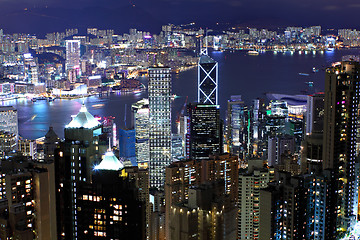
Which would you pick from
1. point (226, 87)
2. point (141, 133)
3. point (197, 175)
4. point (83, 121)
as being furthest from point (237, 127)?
point (83, 121)

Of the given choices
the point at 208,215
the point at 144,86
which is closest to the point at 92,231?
the point at 208,215

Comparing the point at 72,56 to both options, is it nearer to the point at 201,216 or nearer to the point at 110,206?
the point at 201,216

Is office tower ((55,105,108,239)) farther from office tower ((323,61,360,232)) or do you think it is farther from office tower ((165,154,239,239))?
office tower ((323,61,360,232))

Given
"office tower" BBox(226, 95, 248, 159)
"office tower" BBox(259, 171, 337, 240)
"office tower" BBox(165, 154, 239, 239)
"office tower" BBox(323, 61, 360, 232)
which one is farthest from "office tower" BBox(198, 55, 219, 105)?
"office tower" BBox(259, 171, 337, 240)

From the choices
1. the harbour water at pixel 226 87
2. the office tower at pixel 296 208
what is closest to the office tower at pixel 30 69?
the harbour water at pixel 226 87

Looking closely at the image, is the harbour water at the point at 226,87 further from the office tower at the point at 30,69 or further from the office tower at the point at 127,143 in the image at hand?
the office tower at the point at 30,69
